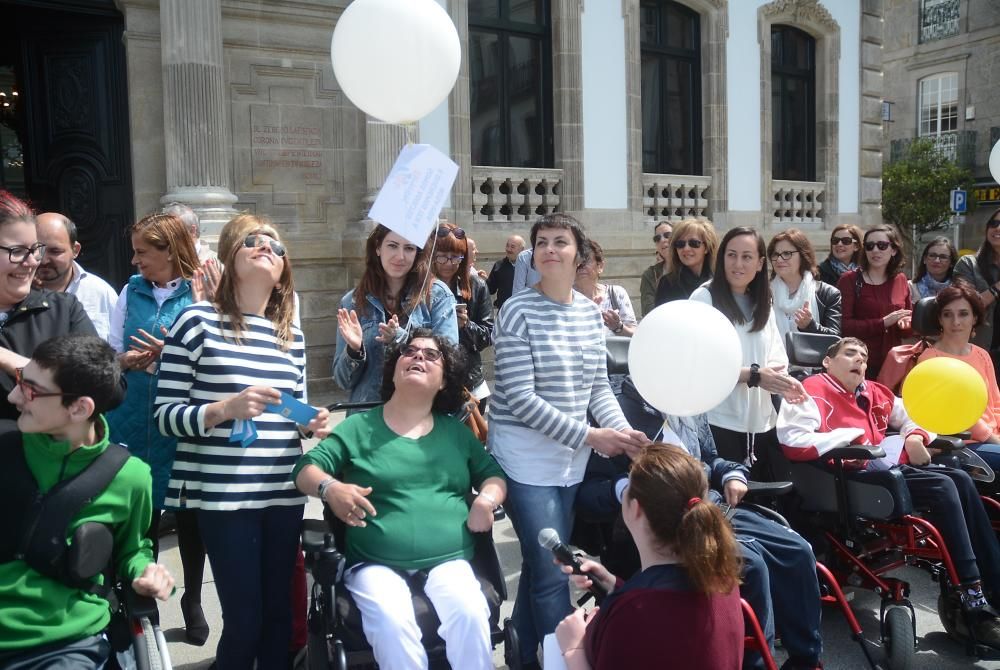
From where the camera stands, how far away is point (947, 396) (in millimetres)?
3652

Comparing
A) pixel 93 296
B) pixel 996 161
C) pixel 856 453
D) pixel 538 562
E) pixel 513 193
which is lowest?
pixel 538 562

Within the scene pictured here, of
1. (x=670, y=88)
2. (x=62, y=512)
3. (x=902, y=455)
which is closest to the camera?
(x=62, y=512)

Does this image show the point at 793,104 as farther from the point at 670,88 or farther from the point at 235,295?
the point at 235,295

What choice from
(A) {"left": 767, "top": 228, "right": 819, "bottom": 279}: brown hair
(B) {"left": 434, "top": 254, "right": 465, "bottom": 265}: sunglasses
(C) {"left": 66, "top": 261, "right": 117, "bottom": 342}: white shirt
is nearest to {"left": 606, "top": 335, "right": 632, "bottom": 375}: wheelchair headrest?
(B) {"left": 434, "top": 254, "right": 465, "bottom": 265}: sunglasses

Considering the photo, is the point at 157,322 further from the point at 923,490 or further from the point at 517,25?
the point at 517,25

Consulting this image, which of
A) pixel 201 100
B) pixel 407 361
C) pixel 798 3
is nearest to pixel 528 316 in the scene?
pixel 407 361

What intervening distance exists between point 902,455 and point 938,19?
3021 cm

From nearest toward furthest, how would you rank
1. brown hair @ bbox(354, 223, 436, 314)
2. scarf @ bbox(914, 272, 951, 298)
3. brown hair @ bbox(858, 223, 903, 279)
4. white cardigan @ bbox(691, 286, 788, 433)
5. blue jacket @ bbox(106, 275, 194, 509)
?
brown hair @ bbox(354, 223, 436, 314) < blue jacket @ bbox(106, 275, 194, 509) < white cardigan @ bbox(691, 286, 788, 433) < brown hair @ bbox(858, 223, 903, 279) < scarf @ bbox(914, 272, 951, 298)

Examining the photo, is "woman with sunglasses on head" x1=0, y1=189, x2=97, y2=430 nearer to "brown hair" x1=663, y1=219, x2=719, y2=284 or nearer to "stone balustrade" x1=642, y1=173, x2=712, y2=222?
"brown hair" x1=663, y1=219, x2=719, y2=284

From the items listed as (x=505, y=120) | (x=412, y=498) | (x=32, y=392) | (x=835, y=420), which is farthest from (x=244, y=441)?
(x=505, y=120)

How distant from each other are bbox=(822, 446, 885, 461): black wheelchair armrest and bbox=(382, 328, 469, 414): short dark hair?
171 cm

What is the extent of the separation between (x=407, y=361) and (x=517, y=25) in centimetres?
822

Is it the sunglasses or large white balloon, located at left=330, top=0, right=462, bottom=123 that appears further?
the sunglasses

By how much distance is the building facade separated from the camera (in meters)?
7.39
